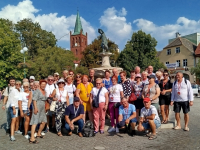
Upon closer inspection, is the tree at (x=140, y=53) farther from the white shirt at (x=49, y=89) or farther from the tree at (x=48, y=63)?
the white shirt at (x=49, y=89)

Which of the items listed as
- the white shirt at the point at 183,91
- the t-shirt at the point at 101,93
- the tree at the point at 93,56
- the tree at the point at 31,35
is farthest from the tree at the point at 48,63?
the white shirt at the point at 183,91

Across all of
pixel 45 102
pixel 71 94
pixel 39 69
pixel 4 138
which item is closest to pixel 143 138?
pixel 71 94

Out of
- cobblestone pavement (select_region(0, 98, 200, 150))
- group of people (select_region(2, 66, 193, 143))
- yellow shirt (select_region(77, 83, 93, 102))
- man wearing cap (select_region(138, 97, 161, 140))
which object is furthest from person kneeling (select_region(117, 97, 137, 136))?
yellow shirt (select_region(77, 83, 93, 102))

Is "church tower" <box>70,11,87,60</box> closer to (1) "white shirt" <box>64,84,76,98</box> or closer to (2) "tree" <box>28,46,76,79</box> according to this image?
(2) "tree" <box>28,46,76,79</box>

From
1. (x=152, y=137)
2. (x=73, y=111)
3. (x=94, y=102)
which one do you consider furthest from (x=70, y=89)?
(x=152, y=137)

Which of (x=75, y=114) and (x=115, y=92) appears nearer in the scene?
(x=75, y=114)

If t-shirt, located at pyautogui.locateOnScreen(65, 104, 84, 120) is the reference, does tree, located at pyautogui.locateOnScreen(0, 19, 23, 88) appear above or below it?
above

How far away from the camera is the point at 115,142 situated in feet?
17.5

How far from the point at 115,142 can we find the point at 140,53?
26.9 meters

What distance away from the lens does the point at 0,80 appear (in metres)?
23.3

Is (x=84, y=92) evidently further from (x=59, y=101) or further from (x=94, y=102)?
(x=59, y=101)

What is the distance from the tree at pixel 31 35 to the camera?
3856 cm

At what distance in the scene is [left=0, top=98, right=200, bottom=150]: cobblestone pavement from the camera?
4.97 m

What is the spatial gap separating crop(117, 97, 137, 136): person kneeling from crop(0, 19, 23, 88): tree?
67.5 feet
